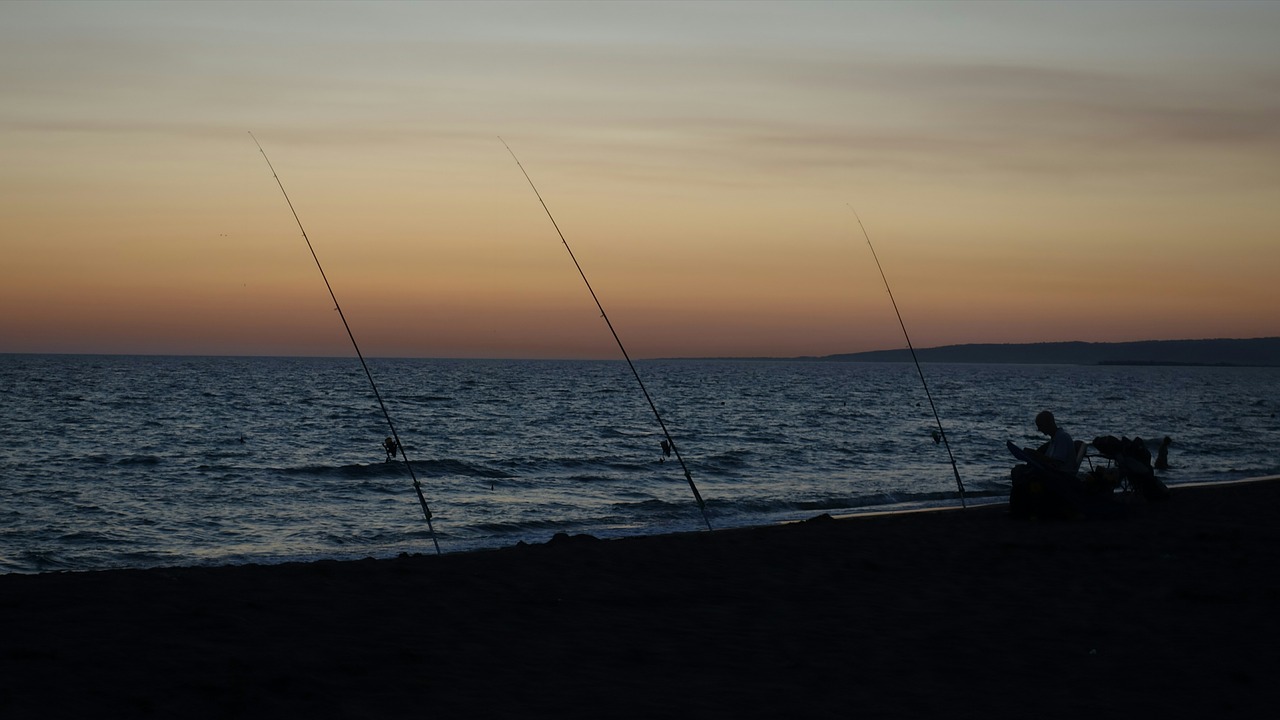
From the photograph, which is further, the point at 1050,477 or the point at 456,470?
the point at 456,470

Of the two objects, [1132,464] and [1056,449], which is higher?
[1056,449]

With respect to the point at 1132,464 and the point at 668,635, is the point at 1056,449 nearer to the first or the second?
the point at 1132,464

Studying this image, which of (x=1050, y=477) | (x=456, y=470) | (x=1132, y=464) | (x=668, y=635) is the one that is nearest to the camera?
(x=668, y=635)

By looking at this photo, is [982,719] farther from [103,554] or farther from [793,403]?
[793,403]

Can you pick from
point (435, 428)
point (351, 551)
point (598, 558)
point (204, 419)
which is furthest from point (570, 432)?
point (598, 558)

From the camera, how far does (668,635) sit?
6336 mm

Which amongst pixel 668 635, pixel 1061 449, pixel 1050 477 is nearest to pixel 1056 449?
pixel 1061 449

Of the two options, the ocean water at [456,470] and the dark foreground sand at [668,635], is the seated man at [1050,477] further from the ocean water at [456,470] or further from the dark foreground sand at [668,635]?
the ocean water at [456,470]

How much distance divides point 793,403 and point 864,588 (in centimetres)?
5183

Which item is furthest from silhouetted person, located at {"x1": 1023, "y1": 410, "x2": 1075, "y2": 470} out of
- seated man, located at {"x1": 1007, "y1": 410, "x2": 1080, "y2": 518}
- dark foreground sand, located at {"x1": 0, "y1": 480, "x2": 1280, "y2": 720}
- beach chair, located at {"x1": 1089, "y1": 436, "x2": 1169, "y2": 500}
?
dark foreground sand, located at {"x1": 0, "y1": 480, "x2": 1280, "y2": 720}

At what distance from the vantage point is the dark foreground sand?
494 centimetres

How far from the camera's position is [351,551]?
1345 centimetres

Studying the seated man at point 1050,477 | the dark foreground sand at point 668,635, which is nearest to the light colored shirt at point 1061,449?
the seated man at point 1050,477

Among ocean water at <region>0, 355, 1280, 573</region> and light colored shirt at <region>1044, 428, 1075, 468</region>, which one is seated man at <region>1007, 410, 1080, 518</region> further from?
ocean water at <region>0, 355, 1280, 573</region>
